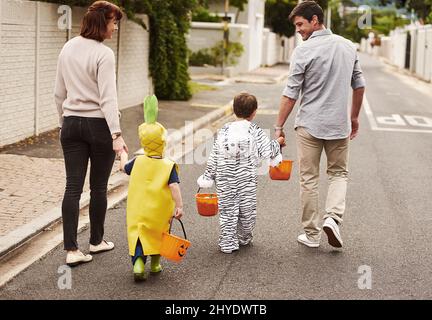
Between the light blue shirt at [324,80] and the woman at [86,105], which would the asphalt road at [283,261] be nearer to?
the woman at [86,105]

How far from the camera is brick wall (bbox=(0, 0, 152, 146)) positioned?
10805 millimetres

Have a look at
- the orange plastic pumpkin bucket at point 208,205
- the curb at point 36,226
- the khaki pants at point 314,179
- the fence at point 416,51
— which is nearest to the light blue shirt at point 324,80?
the khaki pants at point 314,179

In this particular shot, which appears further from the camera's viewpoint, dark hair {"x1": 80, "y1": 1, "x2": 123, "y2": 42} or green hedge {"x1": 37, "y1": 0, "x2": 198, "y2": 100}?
green hedge {"x1": 37, "y1": 0, "x2": 198, "y2": 100}

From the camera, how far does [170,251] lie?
17.4 feet

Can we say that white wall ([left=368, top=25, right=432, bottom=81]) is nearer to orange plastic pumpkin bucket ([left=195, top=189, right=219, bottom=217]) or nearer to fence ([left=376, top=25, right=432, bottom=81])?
fence ([left=376, top=25, right=432, bottom=81])

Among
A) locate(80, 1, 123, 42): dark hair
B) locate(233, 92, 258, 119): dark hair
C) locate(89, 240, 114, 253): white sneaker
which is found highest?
locate(80, 1, 123, 42): dark hair

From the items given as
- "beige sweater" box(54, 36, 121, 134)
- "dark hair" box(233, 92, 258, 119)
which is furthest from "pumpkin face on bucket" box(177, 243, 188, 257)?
"dark hair" box(233, 92, 258, 119)

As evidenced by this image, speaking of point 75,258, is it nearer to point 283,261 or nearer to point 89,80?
Result: point 89,80

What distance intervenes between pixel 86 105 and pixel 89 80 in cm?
18

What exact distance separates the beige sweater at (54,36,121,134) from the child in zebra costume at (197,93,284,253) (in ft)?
3.25

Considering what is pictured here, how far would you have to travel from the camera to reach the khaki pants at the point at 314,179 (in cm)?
633

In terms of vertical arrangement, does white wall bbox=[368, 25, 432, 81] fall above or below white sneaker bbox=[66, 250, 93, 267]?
above

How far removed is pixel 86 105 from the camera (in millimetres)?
5605
